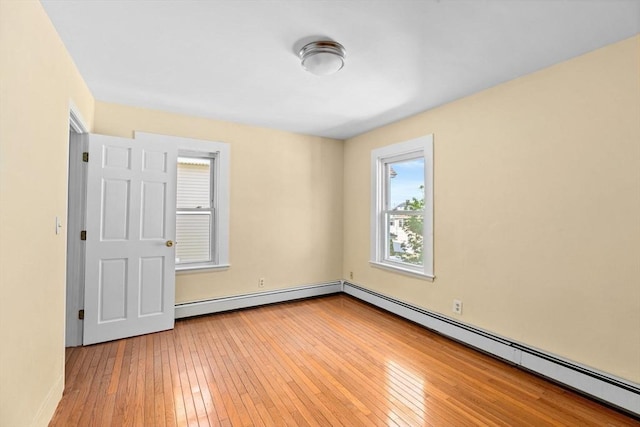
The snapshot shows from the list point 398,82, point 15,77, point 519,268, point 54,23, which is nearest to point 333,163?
point 398,82

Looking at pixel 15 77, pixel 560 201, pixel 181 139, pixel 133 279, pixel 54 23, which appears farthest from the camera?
pixel 181 139

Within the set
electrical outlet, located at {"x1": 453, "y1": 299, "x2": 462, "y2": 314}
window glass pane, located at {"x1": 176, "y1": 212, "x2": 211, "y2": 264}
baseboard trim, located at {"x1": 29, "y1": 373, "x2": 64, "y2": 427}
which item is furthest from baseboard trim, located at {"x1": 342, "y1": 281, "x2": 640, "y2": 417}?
baseboard trim, located at {"x1": 29, "y1": 373, "x2": 64, "y2": 427}

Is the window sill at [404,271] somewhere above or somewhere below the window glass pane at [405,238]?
below

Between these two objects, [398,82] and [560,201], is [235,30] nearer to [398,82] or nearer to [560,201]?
[398,82]

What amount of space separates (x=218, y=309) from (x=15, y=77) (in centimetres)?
298

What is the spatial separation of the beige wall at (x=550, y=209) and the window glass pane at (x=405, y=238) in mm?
385

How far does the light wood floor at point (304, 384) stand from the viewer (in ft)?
6.25

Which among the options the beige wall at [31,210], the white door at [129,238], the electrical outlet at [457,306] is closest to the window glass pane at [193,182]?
the white door at [129,238]

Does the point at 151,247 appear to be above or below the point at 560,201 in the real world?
below

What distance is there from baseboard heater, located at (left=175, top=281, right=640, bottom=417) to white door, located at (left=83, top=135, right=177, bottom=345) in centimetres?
48

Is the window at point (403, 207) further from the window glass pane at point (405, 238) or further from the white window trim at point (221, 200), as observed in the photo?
the white window trim at point (221, 200)

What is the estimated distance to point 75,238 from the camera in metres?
2.91

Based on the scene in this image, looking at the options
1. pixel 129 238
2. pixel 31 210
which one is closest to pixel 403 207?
pixel 129 238

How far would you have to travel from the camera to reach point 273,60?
2322mm
